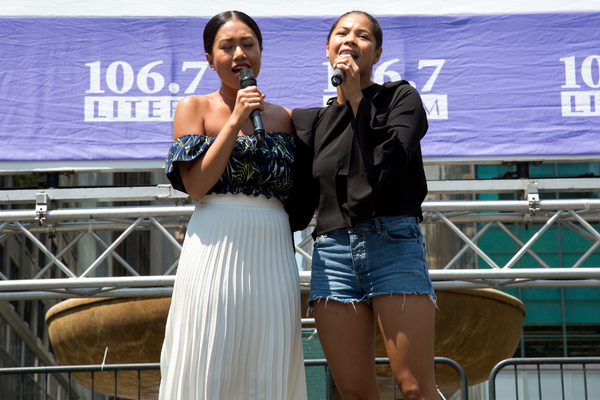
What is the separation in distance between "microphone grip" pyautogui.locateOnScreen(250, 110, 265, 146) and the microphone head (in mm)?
124

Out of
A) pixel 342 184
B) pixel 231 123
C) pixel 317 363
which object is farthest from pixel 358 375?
pixel 317 363

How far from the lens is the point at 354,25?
262cm

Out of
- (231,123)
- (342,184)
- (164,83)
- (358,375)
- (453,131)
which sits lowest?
(358,375)

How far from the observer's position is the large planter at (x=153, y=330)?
5207 millimetres

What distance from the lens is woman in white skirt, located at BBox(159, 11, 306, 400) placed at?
2.42m

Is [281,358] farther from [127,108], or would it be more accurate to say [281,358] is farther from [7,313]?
[7,313]

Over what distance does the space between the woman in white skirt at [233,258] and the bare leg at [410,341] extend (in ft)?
1.25

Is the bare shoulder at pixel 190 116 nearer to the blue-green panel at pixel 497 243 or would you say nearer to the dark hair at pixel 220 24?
the dark hair at pixel 220 24

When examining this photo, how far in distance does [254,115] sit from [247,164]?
0.66ft

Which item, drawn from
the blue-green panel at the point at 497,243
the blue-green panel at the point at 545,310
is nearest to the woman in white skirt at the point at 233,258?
the blue-green panel at the point at 497,243

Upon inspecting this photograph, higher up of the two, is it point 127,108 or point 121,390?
point 127,108

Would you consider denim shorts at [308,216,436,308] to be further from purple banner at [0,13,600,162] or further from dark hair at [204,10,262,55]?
purple banner at [0,13,600,162]

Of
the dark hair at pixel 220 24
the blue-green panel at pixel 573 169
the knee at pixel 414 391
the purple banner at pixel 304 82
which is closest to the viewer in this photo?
the knee at pixel 414 391

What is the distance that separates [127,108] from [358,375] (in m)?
3.66
